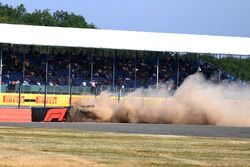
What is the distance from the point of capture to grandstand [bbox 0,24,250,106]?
56469mm

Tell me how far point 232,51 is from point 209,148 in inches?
1717

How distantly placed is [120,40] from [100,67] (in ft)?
15.0

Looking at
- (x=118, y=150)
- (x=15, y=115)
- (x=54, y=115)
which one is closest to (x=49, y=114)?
(x=54, y=115)

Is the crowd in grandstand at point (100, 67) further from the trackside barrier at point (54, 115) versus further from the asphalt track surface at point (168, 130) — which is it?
the asphalt track surface at point (168, 130)

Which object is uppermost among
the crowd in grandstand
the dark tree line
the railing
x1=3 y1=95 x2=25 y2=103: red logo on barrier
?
the dark tree line

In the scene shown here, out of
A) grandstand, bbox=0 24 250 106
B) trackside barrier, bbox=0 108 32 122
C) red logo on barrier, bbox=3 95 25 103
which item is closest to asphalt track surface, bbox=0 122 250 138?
trackside barrier, bbox=0 108 32 122

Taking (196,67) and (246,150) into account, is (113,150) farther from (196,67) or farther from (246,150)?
(196,67)

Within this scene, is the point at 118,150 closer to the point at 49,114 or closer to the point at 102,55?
the point at 49,114

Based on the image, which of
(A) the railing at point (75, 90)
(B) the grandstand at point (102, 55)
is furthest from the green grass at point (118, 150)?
(B) the grandstand at point (102, 55)

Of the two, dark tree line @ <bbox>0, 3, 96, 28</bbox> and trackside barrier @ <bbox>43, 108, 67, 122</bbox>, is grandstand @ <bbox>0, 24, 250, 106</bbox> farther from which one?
dark tree line @ <bbox>0, 3, 96, 28</bbox>

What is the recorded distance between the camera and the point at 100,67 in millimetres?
62531

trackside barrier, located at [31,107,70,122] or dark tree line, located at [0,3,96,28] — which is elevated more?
dark tree line, located at [0,3,96,28]

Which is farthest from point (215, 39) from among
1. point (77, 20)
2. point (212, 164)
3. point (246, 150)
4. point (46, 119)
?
point (77, 20)

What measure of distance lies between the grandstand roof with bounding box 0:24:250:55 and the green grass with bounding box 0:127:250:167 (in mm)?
35444
